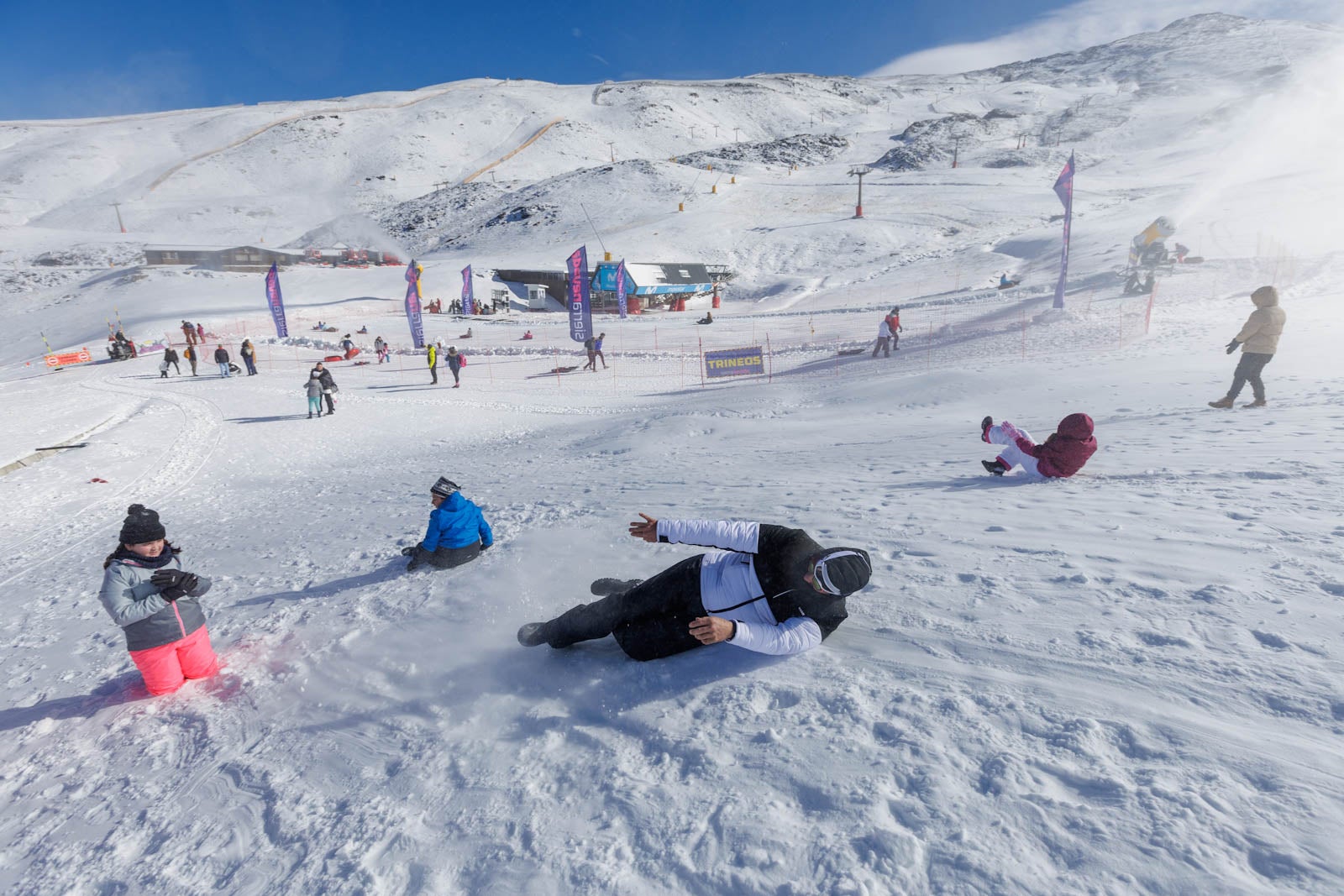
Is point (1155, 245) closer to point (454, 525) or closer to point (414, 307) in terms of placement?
point (454, 525)

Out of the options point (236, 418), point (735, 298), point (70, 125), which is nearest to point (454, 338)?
point (236, 418)

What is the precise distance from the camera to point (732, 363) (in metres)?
19.4

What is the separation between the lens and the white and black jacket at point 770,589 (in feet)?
10.4

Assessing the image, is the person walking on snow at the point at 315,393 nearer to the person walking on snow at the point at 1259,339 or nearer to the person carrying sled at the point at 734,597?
the person carrying sled at the point at 734,597

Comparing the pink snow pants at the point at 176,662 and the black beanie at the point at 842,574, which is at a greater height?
the black beanie at the point at 842,574

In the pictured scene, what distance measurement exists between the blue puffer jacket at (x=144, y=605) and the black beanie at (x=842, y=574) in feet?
11.8

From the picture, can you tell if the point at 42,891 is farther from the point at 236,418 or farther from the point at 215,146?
the point at 215,146

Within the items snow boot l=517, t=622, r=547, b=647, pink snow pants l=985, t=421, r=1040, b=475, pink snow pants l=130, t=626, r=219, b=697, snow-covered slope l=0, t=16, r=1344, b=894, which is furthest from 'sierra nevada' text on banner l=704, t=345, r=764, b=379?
pink snow pants l=130, t=626, r=219, b=697

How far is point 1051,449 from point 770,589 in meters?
Result: 4.41

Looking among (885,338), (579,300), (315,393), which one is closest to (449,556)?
(315,393)

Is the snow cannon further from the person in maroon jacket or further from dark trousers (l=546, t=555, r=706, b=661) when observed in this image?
dark trousers (l=546, t=555, r=706, b=661)

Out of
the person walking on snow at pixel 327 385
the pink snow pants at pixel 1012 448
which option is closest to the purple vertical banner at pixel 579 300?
the person walking on snow at pixel 327 385

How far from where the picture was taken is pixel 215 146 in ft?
351

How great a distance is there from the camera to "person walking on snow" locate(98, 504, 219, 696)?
3594 mm
